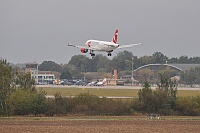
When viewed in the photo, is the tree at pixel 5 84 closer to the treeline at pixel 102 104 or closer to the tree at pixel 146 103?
the treeline at pixel 102 104

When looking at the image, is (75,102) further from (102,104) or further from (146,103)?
(146,103)

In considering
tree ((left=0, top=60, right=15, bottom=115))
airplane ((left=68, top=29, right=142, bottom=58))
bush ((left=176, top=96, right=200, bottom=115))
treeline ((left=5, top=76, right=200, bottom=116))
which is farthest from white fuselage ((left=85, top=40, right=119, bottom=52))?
tree ((left=0, top=60, right=15, bottom=115))

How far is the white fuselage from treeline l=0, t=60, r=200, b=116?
2642 cm

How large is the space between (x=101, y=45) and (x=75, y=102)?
3591 centimetres

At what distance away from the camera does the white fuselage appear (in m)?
121

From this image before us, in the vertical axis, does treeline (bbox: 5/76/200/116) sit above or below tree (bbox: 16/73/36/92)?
below

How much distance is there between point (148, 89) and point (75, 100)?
12.1m

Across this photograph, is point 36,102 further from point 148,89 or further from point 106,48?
point 106,48

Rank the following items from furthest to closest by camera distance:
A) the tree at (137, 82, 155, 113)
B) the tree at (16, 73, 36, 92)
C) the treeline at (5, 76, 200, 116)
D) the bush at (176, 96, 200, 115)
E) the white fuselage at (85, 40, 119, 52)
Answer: the white fuselage at (85, 40, 119, 52) → the tree at (16, 73, 36, 92) → the tree at (137, 82, 155, 113) → the bush at (176, 96, 200, 115) → the treeline at (5, 76, 200, 116)

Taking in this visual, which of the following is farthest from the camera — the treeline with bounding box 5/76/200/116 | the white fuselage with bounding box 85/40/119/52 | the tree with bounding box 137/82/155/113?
the white fuselage with bounding box 85/40/119/52

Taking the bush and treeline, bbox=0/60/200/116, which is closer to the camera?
treeline, bbox=0/60/200/116

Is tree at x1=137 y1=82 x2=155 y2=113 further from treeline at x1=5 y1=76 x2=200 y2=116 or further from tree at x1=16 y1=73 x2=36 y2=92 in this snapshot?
tree at x1=16 y1=73 x2=36 y2=92

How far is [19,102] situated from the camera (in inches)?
3314

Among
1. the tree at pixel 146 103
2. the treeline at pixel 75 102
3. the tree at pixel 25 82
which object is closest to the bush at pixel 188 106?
the treeline at pixel 75 102
